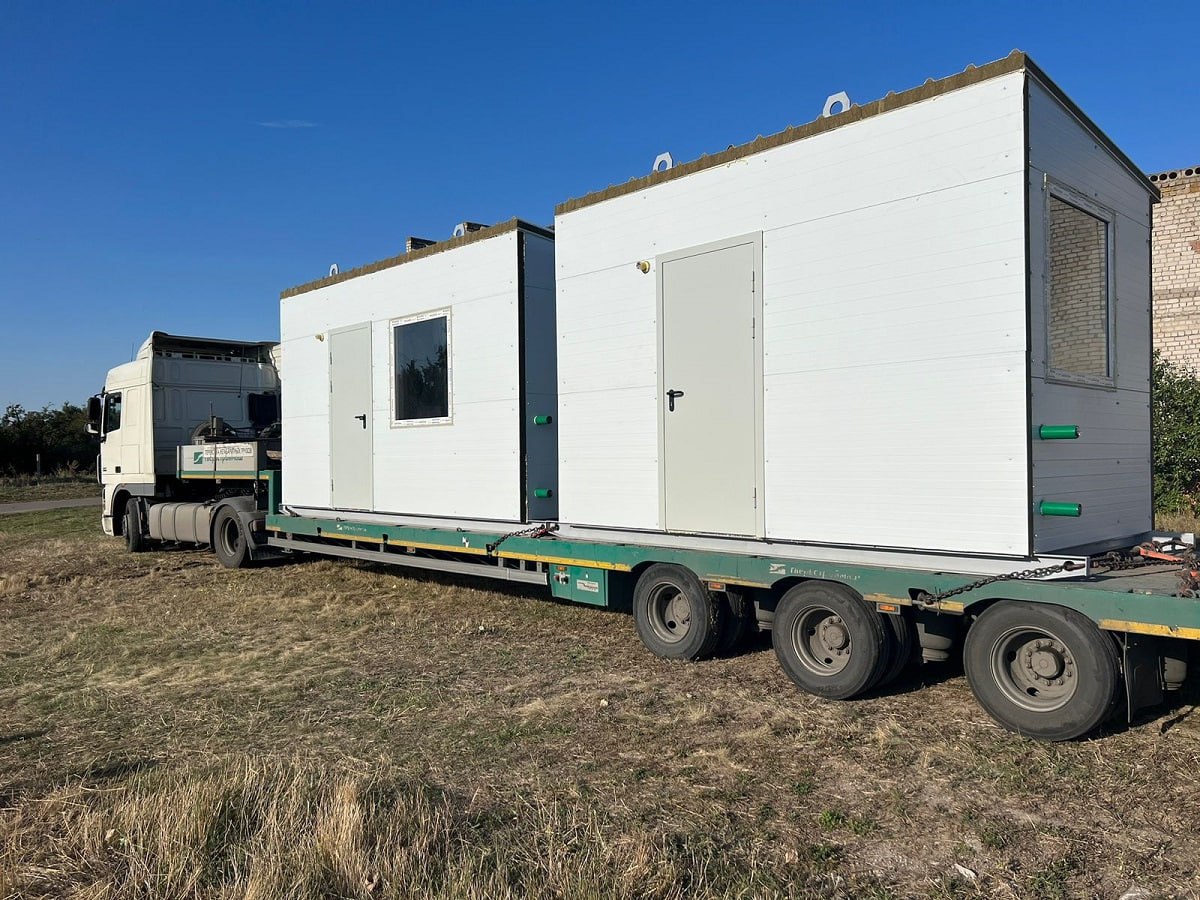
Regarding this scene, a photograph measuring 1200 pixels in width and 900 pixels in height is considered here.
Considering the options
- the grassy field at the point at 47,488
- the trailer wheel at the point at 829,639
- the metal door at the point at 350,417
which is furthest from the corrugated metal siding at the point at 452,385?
the grassy field at the point at 47,488

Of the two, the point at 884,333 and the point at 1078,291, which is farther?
the point at 1078,291

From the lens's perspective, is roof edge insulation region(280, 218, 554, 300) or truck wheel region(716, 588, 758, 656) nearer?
truck wheel region(716, 588, 758, 656)

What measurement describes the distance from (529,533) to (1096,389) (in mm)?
4118

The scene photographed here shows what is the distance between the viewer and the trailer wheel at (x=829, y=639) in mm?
5039

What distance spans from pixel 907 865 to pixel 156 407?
41.7 ft

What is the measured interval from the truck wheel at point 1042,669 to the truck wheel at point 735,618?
1.61m

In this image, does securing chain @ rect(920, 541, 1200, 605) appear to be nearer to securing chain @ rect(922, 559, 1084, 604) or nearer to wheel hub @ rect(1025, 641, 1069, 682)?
securing chain @ rect(922, 559, 1084, 604)

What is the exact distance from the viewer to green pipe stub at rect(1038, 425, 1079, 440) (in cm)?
457

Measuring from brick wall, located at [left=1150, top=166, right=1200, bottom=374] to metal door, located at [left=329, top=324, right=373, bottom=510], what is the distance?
13811mm

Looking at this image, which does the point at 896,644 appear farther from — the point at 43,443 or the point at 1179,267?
the point at 43,443

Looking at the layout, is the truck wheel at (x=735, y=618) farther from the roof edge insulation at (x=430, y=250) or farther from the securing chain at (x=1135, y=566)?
the roof edge insulation at (x=430, y=250)

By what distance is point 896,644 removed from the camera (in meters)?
5.11

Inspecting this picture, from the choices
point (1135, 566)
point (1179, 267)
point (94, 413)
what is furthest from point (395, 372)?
point (1179, 267)

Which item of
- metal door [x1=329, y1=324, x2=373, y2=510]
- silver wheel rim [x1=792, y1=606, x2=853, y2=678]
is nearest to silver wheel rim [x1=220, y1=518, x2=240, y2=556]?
metal door [x1=329, y1=324, x2=373, y2=510]
